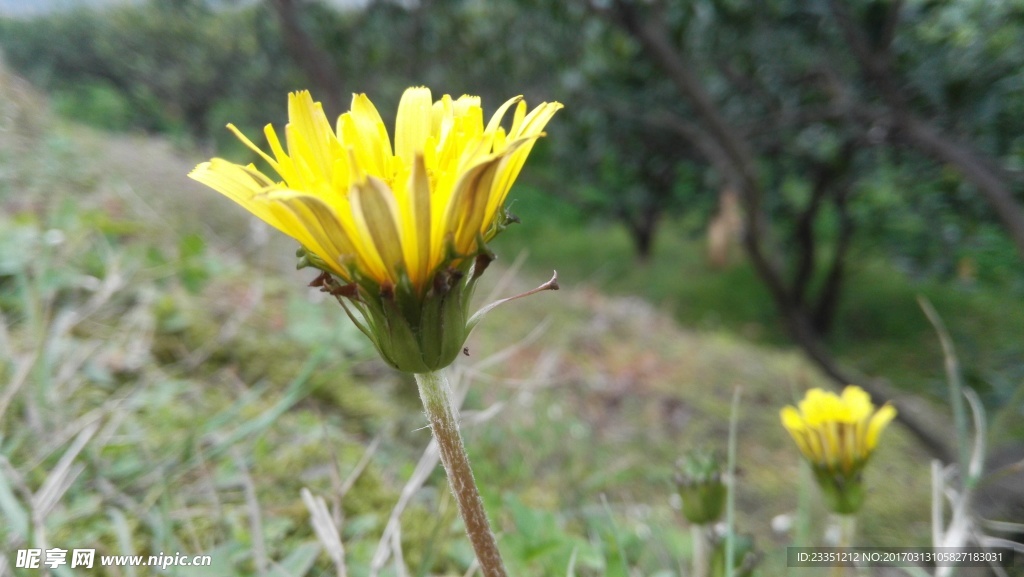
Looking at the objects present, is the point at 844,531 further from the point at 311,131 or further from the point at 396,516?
the point at 311,131

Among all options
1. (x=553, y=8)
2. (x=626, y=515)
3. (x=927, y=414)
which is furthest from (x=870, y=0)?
(x=626, y=515)

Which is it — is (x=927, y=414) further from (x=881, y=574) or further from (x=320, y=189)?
(x=320, y=189)

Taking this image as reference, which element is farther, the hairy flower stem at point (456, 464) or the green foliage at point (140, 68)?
the green foliage at point (140, 68)

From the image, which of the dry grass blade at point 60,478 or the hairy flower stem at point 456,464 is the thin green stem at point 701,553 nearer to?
the hairy flower stem at point 456,464

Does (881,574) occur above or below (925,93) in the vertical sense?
below

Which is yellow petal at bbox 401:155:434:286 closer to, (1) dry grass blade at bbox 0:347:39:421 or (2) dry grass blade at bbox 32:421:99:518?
(2) dry grass blade at bbox 32:421:99:518

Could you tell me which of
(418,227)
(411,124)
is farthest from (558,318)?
(418,227)

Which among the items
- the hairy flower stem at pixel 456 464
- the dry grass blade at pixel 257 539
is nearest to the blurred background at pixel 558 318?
the dry grass blade at pixel 257 539
